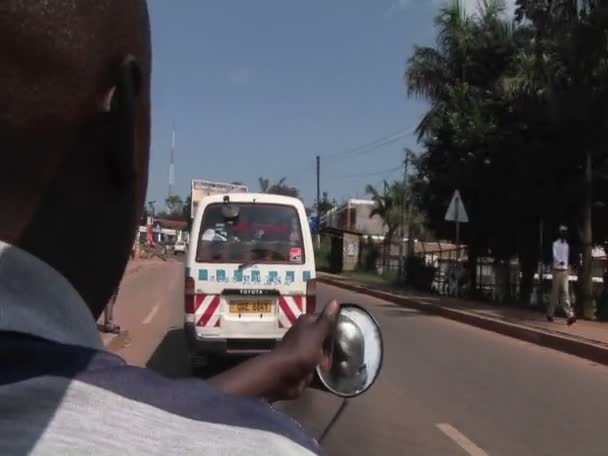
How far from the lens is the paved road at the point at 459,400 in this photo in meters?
5.51

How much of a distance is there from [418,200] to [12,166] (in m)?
21.4

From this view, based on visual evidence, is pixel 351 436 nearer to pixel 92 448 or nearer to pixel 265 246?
pixel 265 246

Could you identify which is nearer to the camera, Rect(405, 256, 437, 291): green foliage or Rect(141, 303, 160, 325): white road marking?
Rect(141, 303, 160, 325): white road marking

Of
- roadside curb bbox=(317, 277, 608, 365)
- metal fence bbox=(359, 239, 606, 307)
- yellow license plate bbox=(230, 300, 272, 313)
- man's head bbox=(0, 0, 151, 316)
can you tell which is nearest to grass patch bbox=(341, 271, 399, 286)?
metal fence bbox=(359, 239, 606, 307)

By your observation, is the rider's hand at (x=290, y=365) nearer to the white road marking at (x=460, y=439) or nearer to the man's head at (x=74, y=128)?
the man's head at (x=74, y=128)

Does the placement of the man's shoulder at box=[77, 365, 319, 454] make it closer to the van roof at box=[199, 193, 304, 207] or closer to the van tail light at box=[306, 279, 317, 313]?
the van tail light at box=[306, 279, 317, 313]

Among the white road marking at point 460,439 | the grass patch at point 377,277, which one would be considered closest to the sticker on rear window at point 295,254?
the white road marking at point 460,439

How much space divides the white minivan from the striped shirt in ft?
22.8

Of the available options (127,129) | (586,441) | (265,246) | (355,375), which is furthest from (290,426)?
(265,246)

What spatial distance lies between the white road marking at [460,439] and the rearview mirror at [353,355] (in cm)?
396

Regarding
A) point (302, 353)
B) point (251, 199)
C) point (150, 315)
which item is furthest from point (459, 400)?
point (150, 315)

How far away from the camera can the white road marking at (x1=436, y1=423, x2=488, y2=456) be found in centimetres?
535

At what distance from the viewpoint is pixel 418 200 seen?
21.8 m

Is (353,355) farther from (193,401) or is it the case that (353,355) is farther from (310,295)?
(310,295)
